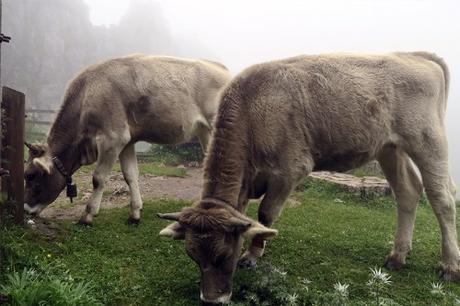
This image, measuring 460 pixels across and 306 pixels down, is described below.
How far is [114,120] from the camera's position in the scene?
26.7ft

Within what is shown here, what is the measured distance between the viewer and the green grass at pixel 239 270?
17.0 feet

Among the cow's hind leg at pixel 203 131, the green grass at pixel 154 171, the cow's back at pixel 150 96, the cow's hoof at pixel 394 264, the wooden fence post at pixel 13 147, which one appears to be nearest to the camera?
the wooden fence post at pixel 13 147

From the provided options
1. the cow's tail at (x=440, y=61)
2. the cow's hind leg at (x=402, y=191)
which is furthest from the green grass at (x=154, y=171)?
the cow's tail at (x=440, y=61)

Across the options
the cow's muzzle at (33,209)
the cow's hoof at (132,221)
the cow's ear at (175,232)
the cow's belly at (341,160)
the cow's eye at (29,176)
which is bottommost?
the cow's hoof at (132,221)

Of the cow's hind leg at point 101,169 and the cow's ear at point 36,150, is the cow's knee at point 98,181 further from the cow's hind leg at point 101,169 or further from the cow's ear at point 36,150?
the cow's ear at point 36,150

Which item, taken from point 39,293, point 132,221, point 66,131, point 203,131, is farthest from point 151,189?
point 39,293

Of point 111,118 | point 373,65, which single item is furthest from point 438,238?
point 111,118

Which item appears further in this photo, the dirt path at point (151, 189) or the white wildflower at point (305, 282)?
the dirt path at point (151, 189)

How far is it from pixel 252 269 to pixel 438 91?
402 centimetres

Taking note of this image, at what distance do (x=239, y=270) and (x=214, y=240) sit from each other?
4.17ft

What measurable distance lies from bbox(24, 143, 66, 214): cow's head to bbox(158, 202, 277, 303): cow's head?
415 cm

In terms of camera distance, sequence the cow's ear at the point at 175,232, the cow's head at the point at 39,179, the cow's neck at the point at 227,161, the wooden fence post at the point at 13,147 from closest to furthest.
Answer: the cow's ear at the point at 175,232 → the cow's neck at the point at 227,161 → the wooden fence post at the point at 13,147 → the cow's head at the point at 39,179

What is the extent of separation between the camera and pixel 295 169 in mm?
5832

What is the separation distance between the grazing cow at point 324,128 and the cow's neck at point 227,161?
0.04 ft
